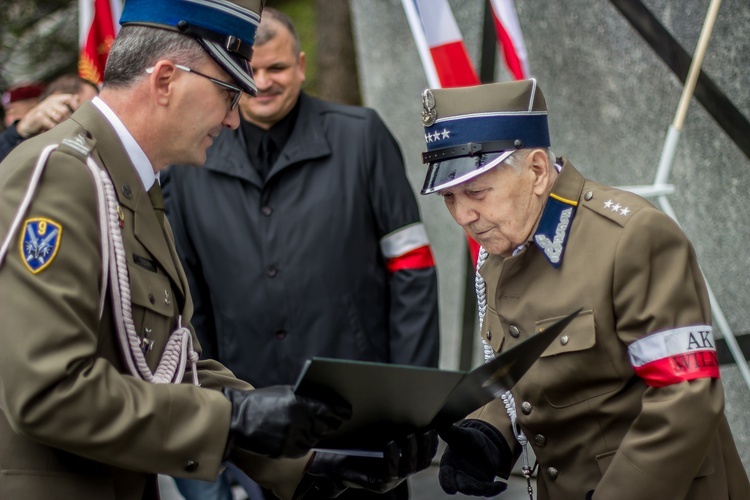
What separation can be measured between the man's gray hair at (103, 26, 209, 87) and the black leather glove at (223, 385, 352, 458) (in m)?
0.76

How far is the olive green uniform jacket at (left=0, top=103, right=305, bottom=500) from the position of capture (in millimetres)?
1912

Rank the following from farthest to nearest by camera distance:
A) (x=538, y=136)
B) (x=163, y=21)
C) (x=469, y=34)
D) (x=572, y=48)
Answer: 1. (x=469, y=34)
2. (x=572, y=48)
3. (x=538, y=136)
4. (x=163, y=21)

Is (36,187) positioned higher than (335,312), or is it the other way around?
(36,187)

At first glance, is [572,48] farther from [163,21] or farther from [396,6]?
[163,21]

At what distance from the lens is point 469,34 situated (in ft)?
16.5

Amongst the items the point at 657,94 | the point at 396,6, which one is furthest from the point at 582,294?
the point at 396,6

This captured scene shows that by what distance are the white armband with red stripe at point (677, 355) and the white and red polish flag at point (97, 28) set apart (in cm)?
371

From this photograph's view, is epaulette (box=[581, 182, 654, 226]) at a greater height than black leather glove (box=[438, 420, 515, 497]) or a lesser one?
greater

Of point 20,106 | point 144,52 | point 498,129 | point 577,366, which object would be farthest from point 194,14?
point 20,106

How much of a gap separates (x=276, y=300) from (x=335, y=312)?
0.23 m

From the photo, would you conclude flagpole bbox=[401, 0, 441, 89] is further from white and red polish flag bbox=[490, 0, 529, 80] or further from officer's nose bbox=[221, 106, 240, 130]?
officer's nose bbox=[221, 106, 240, 130]

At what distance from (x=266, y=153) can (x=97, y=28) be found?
176 cm

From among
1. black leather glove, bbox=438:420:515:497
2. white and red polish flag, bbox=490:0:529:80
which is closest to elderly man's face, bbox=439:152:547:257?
black leather glove, bbox=438:420:515:497

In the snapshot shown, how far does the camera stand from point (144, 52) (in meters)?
2.28
